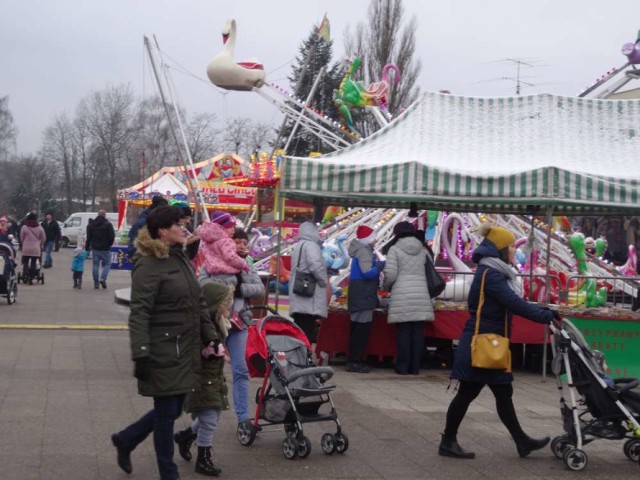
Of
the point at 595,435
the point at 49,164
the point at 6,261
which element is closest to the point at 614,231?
the point at 6,261

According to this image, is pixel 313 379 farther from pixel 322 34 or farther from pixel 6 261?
pixel 322 34

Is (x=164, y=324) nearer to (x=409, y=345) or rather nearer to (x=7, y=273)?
(x=409, y=345)

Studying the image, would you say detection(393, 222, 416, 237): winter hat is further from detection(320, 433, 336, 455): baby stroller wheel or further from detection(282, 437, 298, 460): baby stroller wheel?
detection(282, 437, 298, 460): baby stroller wheel

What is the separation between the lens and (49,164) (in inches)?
3265

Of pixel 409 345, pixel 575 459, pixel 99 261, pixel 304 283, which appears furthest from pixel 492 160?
pixel 99 261

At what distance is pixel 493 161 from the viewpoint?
11781 mm

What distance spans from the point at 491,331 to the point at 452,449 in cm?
95

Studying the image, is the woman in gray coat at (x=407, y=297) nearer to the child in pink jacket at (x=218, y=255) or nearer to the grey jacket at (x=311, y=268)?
the grey jacket at (x=311, y=268)

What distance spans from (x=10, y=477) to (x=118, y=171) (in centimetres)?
7520

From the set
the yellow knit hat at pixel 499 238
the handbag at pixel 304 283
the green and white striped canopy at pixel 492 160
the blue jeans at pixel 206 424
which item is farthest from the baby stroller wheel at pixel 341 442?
the green and white striped canopy at pixel 492 160

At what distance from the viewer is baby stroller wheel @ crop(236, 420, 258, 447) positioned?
7.45 metres

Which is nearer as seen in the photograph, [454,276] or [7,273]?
[454,276]

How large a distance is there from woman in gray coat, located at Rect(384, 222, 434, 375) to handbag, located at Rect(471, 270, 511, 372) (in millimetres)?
4337

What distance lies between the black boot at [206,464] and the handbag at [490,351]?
1982 mm
